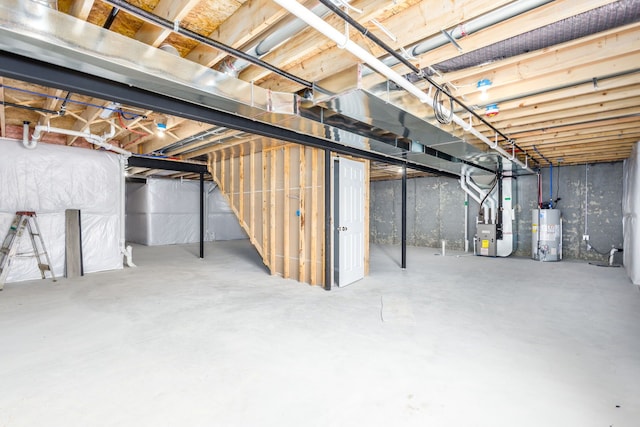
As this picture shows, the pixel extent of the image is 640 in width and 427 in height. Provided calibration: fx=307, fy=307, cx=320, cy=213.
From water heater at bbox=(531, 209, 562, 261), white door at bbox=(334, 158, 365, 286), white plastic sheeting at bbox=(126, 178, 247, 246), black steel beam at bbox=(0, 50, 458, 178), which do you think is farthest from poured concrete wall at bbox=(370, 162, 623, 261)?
black steel beam at bbox=(0, 50, 458, 178)

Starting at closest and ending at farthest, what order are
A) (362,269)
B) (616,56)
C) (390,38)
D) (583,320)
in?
(390,38) → (616,56) → (583,320) → (362,269)

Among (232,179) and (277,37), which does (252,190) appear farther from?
(277,37)

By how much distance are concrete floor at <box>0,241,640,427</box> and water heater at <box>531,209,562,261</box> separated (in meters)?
2.42

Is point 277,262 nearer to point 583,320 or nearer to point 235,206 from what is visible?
point 235,206

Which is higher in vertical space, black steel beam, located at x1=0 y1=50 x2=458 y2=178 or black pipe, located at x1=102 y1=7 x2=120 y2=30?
black pipe, located at x1=102 y1=7 x2=120 y2=30

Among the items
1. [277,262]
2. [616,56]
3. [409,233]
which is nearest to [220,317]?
[277,262]

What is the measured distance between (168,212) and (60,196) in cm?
453

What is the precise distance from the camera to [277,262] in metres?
5.16

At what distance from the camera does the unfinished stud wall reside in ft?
14.8

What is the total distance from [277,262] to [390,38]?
392 cm

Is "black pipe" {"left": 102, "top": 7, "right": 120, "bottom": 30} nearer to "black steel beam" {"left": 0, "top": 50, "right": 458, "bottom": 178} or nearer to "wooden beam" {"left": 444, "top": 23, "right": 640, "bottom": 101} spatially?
"black steel beam" {"left": 0, "top": 50, "right": 458, "bottom": 178}

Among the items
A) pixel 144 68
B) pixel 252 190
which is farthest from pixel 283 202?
pixel 144 68

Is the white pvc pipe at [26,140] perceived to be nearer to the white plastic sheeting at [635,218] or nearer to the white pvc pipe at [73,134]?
the white pvc pipe at [73,134]

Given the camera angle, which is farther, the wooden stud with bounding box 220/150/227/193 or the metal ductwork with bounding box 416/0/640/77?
the wooden stud with bounding box 220/150/227/193
